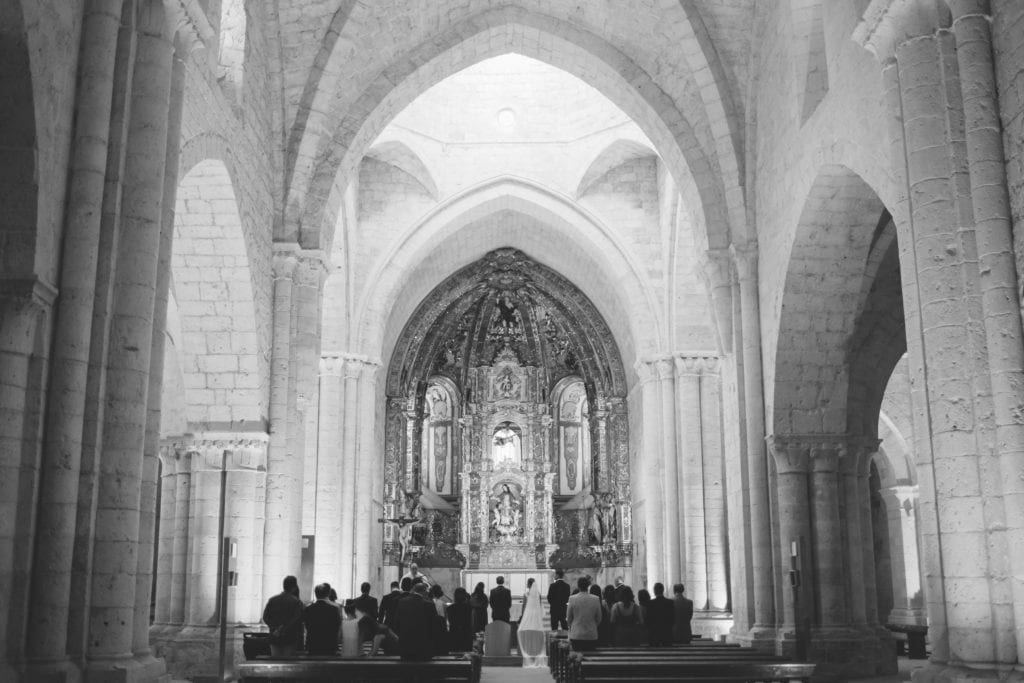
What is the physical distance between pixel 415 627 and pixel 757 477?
6.33 metres

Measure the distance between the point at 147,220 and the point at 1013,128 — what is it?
6024 millimetres

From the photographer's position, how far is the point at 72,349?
25.2ft

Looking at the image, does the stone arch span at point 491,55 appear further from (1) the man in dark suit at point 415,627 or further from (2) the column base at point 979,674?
(2) the column base at point 979,674

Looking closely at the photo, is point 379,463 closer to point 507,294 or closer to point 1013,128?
point 507,294

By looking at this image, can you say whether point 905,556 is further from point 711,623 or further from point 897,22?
point 897,22

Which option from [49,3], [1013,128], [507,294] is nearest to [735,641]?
[1013,128]

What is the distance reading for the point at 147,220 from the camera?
838cm

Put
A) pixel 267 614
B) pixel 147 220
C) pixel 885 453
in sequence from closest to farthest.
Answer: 1. pixel 147 220
2. pixel 267 614
3. pixel 885 453

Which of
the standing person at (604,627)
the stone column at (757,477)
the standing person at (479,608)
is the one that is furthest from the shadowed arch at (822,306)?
the standing person at (479,608)

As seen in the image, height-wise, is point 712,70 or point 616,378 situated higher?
point 712,70

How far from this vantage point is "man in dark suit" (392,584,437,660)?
936 cm

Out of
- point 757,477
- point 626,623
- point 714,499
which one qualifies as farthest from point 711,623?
Result: point 626,623

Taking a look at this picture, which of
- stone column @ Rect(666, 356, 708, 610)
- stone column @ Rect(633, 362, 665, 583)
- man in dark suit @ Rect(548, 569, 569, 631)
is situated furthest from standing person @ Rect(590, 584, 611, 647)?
stone column @ Rect(633, 362, 665, 583)

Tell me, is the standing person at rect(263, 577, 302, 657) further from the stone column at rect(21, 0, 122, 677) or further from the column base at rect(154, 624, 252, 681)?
the column base at rect(154, 624, 252, 681)
